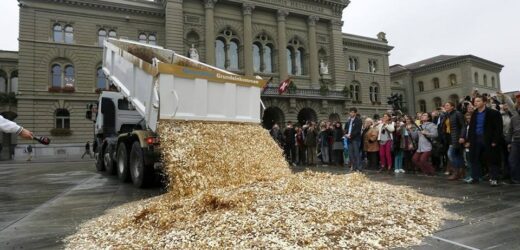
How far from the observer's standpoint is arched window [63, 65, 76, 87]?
31.8 m

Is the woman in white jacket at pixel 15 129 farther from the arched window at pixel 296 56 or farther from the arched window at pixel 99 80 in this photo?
the arched window at pixel 296 56

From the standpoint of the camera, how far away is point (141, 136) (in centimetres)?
714

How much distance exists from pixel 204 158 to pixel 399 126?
6.71m

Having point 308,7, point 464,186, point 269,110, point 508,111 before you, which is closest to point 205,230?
point 464,186

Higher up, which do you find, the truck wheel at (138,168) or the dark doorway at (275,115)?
the dark doorway at (275,115)

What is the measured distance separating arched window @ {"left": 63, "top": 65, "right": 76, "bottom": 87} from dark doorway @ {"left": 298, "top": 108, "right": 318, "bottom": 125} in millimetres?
22770

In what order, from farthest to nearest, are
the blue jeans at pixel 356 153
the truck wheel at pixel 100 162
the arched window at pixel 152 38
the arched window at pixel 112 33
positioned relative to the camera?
the arched window at pixel 152 38 < the arched window at pixel 112 33 < the truck wheel at pixel 100 162 < the blue jeans at pixel 356 153

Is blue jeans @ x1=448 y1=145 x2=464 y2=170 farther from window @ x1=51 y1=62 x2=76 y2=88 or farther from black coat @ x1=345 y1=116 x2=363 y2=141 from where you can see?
window @ x1=51 y1=62 x2=76 y2=88

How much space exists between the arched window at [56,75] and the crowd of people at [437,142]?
2591cm

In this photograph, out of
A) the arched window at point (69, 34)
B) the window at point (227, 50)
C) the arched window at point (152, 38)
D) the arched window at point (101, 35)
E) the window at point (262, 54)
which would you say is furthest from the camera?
the window at point (262, 54)

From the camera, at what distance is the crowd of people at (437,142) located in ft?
23.7

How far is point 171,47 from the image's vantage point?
3256cm

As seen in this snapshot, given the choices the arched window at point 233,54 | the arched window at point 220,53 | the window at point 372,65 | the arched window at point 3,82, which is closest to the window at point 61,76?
the arched window at point 3,82

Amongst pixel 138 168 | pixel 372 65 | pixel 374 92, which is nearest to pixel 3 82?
pixel 138 168
